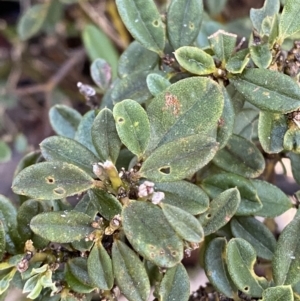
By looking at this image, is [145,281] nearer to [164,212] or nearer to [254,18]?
[164,212]

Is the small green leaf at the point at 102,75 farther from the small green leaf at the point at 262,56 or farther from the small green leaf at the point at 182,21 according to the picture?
Result: the small green leaf at the point at 262,56

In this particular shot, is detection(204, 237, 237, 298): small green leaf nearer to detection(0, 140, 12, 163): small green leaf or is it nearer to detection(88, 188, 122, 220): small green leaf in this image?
detection(88, 188, 122, 220): small green leaf

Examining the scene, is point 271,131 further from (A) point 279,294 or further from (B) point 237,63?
(A) point 279,294

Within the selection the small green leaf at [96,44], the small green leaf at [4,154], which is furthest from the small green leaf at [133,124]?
the small green leaf at [96,44]

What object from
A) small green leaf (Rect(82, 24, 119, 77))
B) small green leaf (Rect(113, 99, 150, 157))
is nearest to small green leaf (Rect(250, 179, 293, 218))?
small green leaf (Rect(113, 99, 150, 157))

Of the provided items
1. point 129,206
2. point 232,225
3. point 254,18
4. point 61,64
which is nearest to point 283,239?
point 232,225
